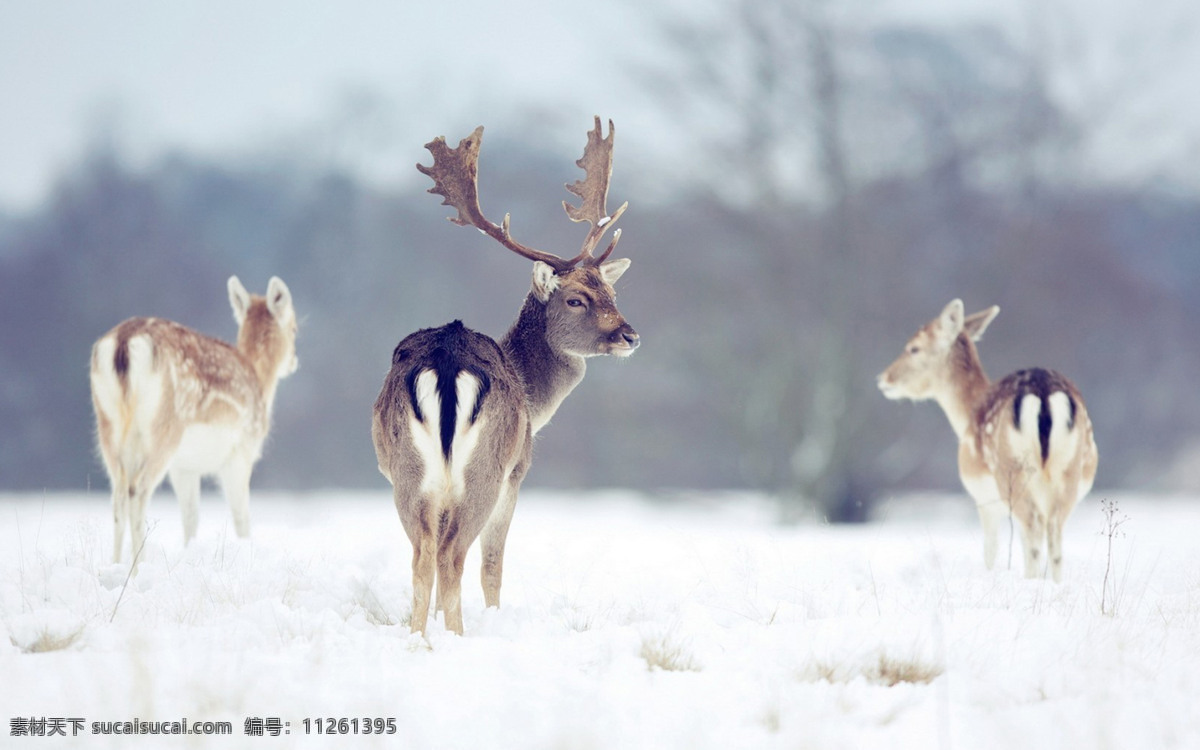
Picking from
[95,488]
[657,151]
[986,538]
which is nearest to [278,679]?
[986,538]

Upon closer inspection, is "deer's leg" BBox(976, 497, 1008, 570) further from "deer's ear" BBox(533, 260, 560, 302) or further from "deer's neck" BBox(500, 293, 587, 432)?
"deer's ear" BBox(533, 260, 560, 302)

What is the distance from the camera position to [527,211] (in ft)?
65.0

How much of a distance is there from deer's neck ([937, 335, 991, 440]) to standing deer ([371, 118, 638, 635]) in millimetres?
3835

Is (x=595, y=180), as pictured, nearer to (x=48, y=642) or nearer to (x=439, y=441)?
(x=439, y=441)

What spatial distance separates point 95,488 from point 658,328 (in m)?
10.7

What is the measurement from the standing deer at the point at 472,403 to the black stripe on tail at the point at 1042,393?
2899 millimetres

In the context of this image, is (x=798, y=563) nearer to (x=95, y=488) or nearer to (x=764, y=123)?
(x=764, y=123)

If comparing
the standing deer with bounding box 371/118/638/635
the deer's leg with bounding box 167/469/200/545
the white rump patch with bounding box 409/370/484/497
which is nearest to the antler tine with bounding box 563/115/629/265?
the standing deer with bounding box 371/118/638/635

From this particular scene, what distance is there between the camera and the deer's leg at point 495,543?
5.21 metres

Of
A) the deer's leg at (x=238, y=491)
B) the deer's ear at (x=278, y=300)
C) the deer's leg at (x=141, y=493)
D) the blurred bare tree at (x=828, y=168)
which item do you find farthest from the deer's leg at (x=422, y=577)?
the blurred bare tree at (x=828, y=168)

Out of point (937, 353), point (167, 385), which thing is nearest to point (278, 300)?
point (167, 385)

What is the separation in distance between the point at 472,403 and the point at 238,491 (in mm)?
3981

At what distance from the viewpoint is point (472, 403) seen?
179 inches

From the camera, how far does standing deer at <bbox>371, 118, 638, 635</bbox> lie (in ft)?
14.7
